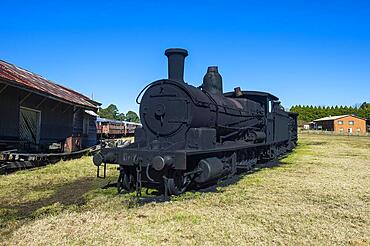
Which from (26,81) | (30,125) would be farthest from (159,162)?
(30,125)

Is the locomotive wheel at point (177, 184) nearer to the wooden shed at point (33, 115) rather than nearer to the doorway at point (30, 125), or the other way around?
the wooden shed at point (33, 115)

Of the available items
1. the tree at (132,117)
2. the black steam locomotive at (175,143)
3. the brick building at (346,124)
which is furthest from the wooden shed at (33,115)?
the tree at (132,117)

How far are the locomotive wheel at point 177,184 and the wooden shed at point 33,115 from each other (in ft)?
25.8

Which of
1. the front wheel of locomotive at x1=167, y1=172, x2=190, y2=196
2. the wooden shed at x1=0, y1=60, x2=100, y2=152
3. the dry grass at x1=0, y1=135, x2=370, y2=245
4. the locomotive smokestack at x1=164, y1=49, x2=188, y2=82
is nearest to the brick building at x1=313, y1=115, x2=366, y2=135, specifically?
the wooden shed at x1=0, y1=60, x2=100, y2=152

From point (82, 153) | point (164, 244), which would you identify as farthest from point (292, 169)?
point (82, 153)

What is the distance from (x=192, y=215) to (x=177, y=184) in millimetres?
1930

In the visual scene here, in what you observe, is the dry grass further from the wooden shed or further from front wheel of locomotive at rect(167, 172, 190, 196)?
the wooden shed

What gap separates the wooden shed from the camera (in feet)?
42.9

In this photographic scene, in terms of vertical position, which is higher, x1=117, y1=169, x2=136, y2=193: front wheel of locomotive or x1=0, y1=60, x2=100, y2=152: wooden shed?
x1=0, y1=60, x2=100, y2=152: wooden shed

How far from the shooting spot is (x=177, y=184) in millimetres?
8234

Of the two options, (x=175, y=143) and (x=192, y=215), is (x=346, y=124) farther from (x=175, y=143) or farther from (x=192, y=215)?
(x=192, y=215)

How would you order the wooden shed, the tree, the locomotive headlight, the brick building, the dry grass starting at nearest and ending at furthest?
the dry grass
the locomotive headlight
the wooden shed
the brick building
the tree

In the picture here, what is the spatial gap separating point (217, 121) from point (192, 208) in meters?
3.78

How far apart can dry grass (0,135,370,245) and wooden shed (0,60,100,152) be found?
12.7 ft
